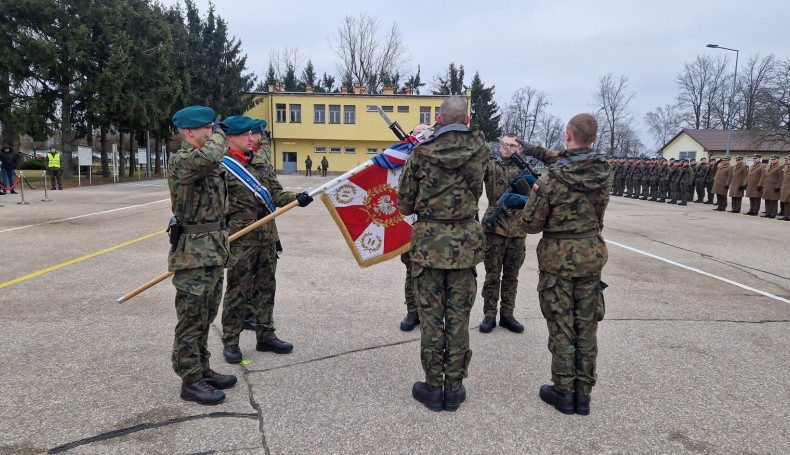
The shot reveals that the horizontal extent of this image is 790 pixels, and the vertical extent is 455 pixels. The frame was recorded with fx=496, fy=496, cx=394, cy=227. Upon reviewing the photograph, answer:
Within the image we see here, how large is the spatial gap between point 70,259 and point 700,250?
37.5 feet

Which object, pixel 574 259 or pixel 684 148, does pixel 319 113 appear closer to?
pixel 684 148

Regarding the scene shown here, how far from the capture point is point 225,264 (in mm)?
3617

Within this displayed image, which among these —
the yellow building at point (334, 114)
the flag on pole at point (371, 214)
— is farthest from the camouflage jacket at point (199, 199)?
the yellow building at point (334, 114)

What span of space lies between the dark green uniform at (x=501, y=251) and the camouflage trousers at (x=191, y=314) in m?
2.66

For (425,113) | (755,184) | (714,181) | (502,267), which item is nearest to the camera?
(502,267)

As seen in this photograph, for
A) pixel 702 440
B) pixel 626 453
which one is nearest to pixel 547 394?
pixel 626 453

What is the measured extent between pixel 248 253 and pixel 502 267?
256cm

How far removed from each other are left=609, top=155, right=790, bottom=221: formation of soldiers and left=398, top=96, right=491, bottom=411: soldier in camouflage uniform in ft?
37.5

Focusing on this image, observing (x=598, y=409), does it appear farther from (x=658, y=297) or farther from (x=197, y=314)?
(x=658, y=297)

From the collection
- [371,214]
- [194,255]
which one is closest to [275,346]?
[194,255]

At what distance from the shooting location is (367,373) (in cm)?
398

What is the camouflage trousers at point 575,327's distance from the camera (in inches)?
134

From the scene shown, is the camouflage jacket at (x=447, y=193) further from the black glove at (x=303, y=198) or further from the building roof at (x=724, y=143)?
the building roof at (x=724, y=143)

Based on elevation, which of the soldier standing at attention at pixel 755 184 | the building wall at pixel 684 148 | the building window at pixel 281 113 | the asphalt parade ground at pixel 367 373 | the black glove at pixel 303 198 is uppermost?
the building window at pixel 281 113
